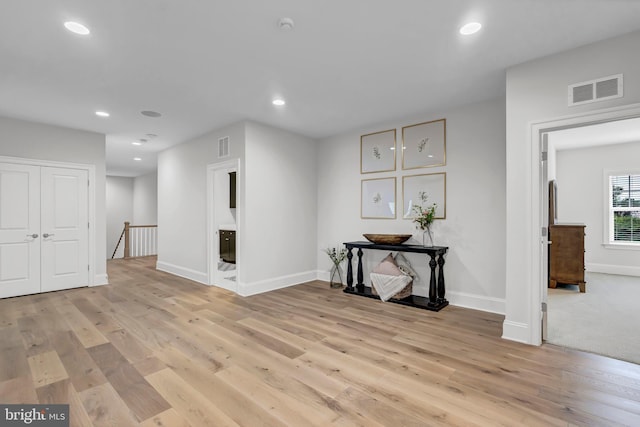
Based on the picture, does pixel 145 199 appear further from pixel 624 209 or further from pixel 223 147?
pixel 624 209

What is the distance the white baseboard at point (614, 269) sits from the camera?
5902 mm

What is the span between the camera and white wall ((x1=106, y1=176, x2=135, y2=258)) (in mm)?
10914

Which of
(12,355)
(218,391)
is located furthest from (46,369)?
(218,391)

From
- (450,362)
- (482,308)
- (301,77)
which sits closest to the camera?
Result: (450,362)

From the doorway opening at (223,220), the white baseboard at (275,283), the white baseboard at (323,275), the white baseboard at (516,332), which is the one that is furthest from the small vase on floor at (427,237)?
the doorway opening at (223,220)

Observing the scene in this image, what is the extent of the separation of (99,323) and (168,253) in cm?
312

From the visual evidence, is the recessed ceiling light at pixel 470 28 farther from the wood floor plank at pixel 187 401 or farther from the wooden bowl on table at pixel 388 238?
the wood floor plank at pixel 187 401

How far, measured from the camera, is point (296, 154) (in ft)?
17.8

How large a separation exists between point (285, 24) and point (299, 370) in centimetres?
271

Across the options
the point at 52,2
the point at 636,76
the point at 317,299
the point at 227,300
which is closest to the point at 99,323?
the point at 227,300

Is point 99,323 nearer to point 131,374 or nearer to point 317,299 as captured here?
point 131,374

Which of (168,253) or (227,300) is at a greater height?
(168,253)

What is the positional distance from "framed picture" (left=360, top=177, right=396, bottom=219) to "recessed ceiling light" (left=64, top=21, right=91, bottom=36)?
153 inches

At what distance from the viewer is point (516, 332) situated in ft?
9.55
